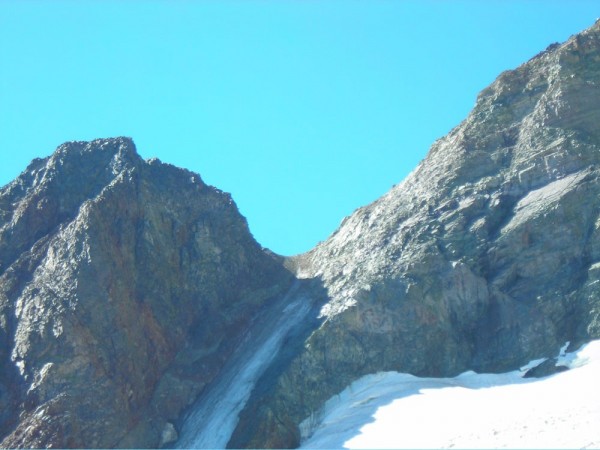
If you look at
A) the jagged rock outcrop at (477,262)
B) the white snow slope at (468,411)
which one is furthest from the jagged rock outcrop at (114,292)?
the white snow slope at (468,411)

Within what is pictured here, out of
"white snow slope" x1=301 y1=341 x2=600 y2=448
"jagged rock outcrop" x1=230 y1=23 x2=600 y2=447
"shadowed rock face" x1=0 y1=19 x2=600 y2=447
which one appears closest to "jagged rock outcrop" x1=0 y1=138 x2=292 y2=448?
"shadowed rock face" x1=0 y1=19 x2=600 y2=447

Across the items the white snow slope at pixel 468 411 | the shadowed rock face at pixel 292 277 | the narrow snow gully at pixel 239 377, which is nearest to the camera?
the white snow slope at pixel 468 411

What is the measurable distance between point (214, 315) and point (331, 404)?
35.7 feet

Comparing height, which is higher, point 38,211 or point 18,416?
point 38,211

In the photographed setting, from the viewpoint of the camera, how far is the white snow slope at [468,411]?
135ft

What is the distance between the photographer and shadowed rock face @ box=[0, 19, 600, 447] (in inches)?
1993

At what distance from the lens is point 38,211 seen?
193 feet

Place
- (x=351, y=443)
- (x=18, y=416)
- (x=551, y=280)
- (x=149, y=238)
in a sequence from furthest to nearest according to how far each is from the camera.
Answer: (x=149, y=238)
(x=551, y=280)
(x=18, y=416)
(x=351, y=443)

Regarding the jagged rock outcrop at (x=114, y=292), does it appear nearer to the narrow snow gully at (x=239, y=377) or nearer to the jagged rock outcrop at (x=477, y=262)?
the narrow snow gully at (x=239, y=377)

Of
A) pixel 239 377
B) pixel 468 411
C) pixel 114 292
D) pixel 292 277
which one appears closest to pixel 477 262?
pixel 468 411

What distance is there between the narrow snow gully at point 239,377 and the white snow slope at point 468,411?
4.16m

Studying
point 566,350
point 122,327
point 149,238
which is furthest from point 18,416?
point 566,350

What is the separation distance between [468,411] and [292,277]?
61.9 ft

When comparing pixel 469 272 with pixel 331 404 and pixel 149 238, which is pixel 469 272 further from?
pixel 149 238
